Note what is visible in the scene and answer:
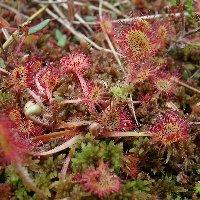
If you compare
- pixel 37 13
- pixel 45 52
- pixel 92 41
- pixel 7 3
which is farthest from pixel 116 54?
pixel 7 3

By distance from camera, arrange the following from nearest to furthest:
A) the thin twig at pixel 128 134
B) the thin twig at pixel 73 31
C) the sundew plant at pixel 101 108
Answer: the sundew plant at pixel 101 108 < the thin twig at pixel 128 134 < the thin twig at pixel 73 31

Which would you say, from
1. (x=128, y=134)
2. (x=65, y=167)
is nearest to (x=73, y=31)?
(x=128, y=134)

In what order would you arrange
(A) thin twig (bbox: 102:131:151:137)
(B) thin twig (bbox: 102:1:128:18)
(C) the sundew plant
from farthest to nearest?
1. (B) thin twig (bbox: 102:1:128:18)
2. (A) thin twig (bbox: 102:131:151:137)
3. (C) the sundew plant

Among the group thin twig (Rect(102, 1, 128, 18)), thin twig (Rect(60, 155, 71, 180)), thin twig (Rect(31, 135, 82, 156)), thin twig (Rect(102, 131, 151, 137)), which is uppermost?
thin twig (Rect(102, 1, 128, 18))

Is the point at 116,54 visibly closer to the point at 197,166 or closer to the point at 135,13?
the point at 135,13

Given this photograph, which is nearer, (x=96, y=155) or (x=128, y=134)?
(x=96, y=155)

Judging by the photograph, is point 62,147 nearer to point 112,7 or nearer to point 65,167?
point 65,167

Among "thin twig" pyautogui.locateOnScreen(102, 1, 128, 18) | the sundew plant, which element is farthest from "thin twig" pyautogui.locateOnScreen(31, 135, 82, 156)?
"thin twig" pyautogui.locateOnScreen(102, 1, 128, 18)

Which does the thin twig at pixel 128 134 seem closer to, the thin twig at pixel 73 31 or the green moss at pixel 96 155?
the green moss at pixel 96 155

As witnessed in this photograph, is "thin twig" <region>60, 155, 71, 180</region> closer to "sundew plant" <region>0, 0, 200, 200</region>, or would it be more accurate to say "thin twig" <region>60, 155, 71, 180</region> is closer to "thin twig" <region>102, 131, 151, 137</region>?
"sundew plant" <region>0, 0, 200, 200</region>

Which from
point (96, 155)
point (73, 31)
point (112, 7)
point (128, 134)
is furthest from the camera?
point (112, 7)

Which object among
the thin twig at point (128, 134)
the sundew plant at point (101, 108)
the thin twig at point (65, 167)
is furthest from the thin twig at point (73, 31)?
the thin twig at point (65, 167)

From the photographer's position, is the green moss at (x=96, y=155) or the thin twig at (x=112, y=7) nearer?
the green moss at (x=96, y=155)
